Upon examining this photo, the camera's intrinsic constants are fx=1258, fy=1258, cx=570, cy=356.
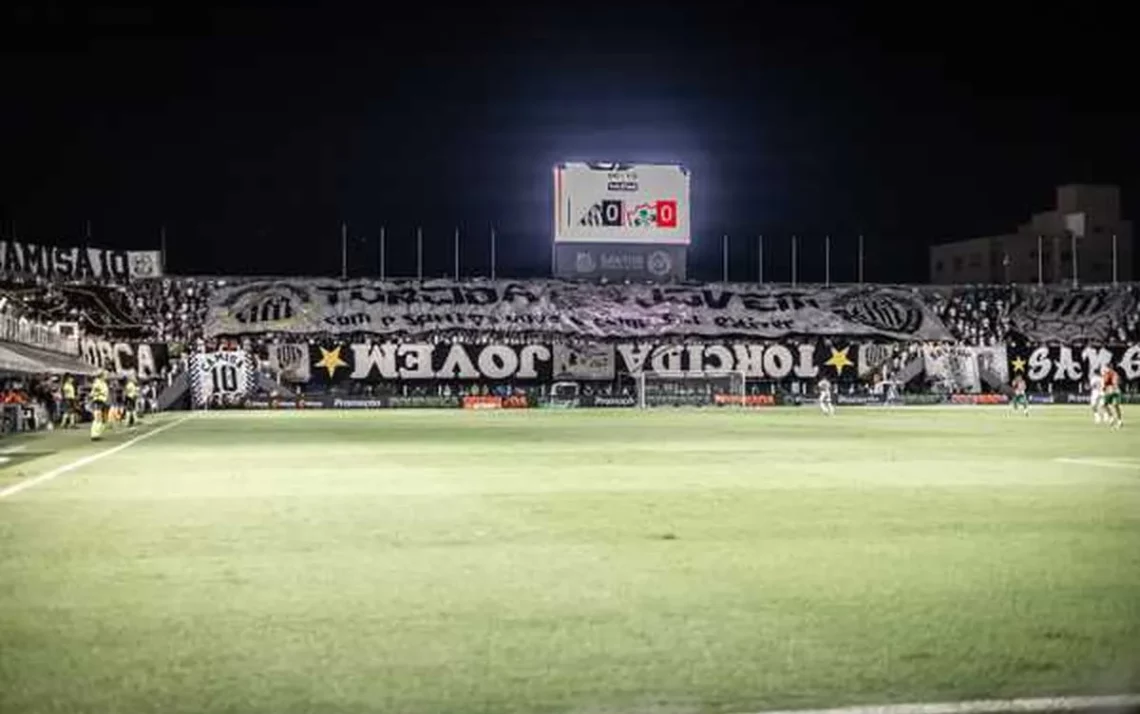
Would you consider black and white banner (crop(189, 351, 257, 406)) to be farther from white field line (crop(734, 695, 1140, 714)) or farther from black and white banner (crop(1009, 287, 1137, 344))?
white field line (crop(734, 695, 1140, 714))

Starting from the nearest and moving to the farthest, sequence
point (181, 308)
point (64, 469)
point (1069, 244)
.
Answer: point (64, 469)
point (181, 308)
point (1069, 244)

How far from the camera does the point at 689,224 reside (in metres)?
68.9

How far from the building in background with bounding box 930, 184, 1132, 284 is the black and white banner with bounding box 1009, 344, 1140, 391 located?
41643mm

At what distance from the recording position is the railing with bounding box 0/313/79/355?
36.8 metres

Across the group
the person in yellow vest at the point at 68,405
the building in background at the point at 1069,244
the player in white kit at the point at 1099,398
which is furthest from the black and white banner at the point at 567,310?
the building in background at the point at 1069,244

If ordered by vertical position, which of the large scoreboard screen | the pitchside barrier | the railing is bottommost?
the pitchside barrier

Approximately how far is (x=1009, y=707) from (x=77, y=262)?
6623cm

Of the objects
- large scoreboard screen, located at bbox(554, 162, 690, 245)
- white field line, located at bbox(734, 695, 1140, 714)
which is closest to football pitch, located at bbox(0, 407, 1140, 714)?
white field line, located at bbox(734, 695, 1140, 714)

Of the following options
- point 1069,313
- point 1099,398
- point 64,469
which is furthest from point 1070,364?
point 64,469

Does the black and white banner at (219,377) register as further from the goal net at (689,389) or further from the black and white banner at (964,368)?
the black and white banner at (964,368)

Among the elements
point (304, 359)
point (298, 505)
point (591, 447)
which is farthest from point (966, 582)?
point (304, 359)

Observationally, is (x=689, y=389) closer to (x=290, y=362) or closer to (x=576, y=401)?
(x=576, y=401)

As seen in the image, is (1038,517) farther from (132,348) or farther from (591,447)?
(132,348)

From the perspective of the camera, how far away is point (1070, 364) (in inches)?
2825
